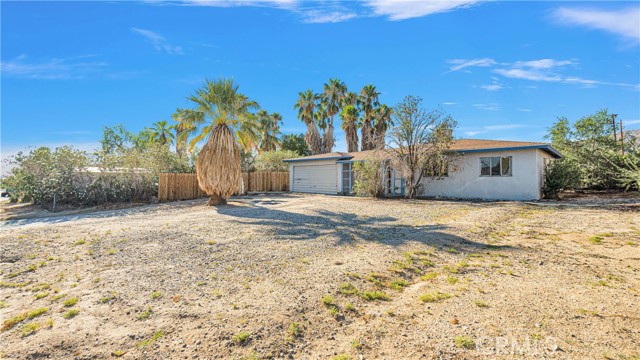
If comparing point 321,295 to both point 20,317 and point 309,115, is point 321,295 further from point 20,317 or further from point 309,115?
A: point 309,115

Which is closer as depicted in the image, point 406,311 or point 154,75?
point 406,311

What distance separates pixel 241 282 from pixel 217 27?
991 cm

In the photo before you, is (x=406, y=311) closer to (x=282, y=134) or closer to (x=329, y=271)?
(x=329, y=271)

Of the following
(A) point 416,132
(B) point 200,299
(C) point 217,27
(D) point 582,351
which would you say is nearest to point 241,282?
(B) point 200,299

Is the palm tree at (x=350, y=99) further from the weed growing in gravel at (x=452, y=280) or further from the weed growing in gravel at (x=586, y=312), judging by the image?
the weed growing in gravel at (x=586, y=312)

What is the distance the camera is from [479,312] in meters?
3.30

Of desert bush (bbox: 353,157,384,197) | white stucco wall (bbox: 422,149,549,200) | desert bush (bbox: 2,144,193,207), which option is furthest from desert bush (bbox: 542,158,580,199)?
desert bush (bbox: 2,144,193,207)

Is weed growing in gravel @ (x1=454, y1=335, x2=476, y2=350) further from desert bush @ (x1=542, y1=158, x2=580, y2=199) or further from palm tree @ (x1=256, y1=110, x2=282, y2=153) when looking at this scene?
palm tree @ (x1=256, y1=110, x2=282, y2=153)

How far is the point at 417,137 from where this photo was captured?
1611 cm

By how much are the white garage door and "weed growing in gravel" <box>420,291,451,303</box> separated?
56.9ft

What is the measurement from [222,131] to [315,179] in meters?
10.3

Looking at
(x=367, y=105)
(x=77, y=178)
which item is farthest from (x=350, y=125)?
(x=77, y=178)

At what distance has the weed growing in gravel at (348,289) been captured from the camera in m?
3.88

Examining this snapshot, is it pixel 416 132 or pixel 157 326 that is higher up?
pixel 416 132
